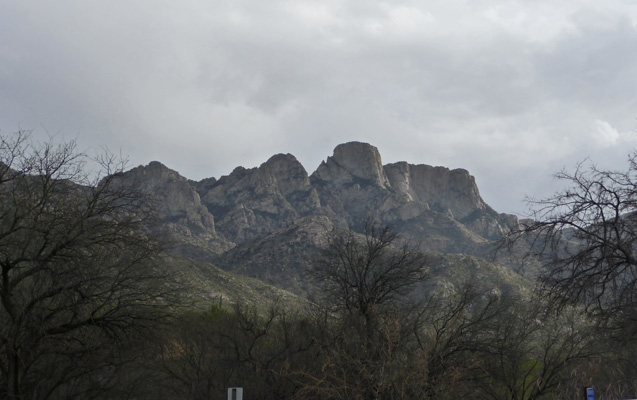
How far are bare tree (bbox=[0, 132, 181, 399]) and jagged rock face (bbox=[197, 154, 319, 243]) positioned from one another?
455 feet

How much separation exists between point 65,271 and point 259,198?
528 ft

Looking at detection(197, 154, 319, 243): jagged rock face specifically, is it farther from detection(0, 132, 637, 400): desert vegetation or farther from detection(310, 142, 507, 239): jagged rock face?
detection(0, 132, 637, 400): desert vegetation

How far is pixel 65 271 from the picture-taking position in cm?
1202

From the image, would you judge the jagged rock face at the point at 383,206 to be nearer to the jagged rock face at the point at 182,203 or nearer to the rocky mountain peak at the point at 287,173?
the rocky mountain peak at the point at 287,173

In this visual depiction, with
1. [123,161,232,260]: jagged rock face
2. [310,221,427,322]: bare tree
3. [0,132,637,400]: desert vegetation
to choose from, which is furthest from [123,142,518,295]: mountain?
[0,132,637,400]: desert vegetation

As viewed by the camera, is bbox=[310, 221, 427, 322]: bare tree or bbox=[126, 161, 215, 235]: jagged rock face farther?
bbox=[126, 161, 215, 235]: jagged rock face

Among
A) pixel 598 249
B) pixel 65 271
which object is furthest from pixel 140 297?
pixel 598 249

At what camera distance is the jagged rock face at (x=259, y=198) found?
520 feet

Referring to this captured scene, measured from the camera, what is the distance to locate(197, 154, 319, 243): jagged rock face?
15850cm

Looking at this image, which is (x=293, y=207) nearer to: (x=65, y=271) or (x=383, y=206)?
(x=383, y=206)

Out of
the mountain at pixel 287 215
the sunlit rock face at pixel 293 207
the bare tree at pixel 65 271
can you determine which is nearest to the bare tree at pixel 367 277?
the bare tree at pixel 65 271

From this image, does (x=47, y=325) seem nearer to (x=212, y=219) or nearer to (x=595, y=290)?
(x=595, y=290)

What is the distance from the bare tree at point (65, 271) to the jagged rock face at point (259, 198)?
455 feet

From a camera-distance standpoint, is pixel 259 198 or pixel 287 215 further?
pixel 259 198
